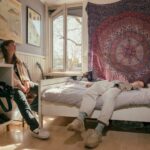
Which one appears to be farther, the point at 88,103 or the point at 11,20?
the point at 11,20

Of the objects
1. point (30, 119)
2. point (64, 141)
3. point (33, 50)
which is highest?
point (33, 50)

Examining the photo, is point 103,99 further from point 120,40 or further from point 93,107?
point 120,40

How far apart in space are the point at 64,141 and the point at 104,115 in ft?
1.46

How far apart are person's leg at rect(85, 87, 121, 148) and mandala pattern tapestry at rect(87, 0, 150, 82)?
4.25ft

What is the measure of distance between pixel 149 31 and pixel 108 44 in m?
0.67

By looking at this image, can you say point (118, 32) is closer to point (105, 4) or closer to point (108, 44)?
point (108, 44)

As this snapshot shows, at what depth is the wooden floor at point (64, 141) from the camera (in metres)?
1.83

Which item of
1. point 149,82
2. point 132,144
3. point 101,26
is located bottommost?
point 132,144

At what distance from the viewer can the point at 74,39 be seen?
4062mm

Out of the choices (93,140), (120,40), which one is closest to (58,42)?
(120,40)

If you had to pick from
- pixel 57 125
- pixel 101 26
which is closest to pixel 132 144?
pixel 57 125

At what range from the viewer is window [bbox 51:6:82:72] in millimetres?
4035

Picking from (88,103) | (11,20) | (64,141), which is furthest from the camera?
(11,20)

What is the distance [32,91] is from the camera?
8.85ft
